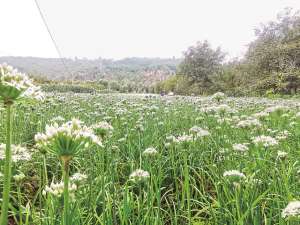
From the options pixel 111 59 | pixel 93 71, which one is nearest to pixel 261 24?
pixel 93 71

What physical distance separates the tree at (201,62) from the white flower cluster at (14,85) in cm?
5235

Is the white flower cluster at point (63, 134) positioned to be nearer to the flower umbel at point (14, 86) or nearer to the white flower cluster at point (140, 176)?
the flower umbel at point (14, 86)

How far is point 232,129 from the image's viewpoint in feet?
16.6

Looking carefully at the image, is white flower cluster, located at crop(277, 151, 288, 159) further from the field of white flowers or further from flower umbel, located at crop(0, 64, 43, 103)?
flower umbel, located at crop(0, 64, 43, 103)

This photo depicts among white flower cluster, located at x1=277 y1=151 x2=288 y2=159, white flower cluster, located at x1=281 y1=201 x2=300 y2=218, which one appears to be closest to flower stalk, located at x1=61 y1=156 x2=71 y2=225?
white flower cluster, located at x1=281 y1=201 x2=300 y2=218

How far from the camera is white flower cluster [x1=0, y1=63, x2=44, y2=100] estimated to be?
1.19 meters

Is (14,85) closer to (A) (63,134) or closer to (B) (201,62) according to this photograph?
(A) (63,134)

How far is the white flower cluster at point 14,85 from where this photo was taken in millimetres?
1190

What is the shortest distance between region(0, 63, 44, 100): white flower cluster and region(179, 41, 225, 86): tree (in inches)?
2061

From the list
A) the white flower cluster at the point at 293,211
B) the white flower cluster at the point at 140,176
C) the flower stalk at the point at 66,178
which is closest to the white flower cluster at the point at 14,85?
the flower stalk at the point at 66,178

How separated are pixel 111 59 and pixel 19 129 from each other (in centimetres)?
9911

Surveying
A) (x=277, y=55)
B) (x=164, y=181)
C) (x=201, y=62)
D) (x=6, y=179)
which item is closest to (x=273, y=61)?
(x=277, y=55)

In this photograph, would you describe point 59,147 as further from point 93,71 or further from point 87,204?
point 93,71

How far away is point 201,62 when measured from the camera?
54.9 m
